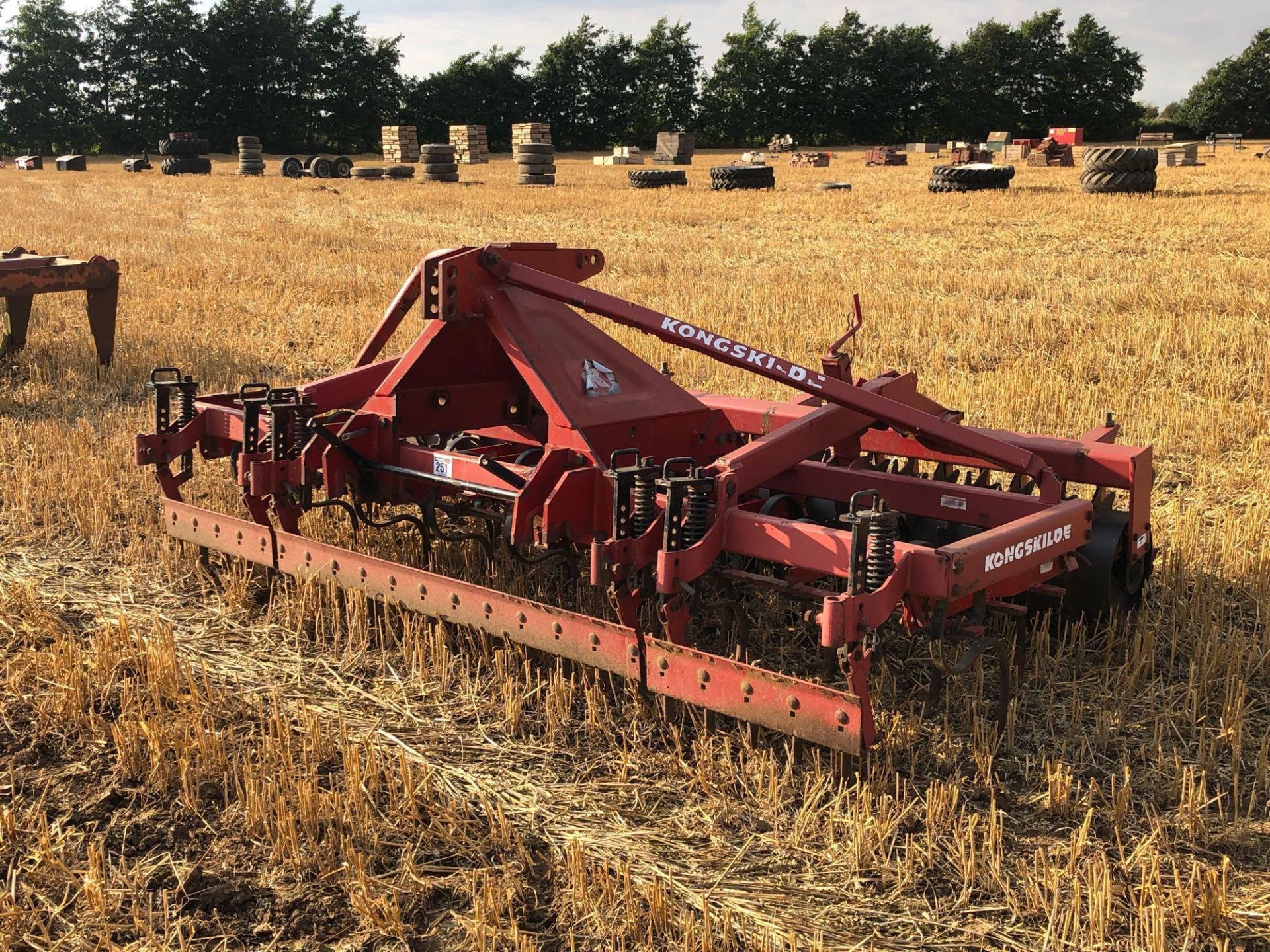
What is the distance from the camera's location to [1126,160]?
821 inches

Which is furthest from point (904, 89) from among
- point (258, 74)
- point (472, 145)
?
point (258, 74)

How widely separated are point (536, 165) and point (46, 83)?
39.6 metres

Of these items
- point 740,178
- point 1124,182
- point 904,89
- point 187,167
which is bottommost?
point 1124,182

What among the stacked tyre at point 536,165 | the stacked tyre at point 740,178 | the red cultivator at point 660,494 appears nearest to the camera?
the red cultivator at point 660,494

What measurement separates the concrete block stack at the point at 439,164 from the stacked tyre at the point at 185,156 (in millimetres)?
9349

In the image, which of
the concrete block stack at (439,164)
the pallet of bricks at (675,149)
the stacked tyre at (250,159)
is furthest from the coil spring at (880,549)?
the stacked tyre at (250,159)

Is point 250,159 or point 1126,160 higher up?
point 250,159

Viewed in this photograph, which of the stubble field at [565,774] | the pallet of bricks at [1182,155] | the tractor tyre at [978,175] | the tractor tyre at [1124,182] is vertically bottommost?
the stubble field at [565,774]

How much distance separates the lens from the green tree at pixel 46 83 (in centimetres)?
5650

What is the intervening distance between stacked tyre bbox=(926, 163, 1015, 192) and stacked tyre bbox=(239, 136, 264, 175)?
2292 cm

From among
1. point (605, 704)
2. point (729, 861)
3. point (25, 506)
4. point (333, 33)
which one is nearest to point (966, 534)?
point (605, 704)

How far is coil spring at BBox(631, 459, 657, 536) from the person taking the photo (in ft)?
12.1

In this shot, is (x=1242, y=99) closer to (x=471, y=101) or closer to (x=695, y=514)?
(x=471, y=101)

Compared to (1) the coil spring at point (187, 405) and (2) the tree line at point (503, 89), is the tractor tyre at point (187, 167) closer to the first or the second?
(2) the tree line at point (503, 89)
